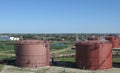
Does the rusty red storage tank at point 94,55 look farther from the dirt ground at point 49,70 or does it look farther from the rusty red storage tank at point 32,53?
the rusty red storage tank at point 32,53

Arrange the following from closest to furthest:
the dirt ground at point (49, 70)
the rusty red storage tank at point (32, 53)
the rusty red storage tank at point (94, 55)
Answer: the dirt ground at point (49, 70), the rusty red storage tank at point (94, 55), the rusty red storage tank at point (32, 53)

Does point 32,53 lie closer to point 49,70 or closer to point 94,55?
point 49,70

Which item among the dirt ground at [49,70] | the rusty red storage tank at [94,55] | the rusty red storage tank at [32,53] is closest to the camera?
the dirt ground at [49,70]

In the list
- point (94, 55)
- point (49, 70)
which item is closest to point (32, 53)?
point (49, 70)

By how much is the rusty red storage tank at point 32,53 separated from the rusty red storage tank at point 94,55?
545cm

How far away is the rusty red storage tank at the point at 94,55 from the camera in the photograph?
36.2 m

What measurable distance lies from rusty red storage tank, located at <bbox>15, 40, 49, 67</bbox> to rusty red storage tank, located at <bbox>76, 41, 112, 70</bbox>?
17.9ft

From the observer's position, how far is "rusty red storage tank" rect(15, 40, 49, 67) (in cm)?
3791

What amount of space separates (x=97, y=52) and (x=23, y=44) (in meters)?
10.7

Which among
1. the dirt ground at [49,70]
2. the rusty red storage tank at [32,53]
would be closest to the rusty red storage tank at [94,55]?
the dirt ground at [49,70]

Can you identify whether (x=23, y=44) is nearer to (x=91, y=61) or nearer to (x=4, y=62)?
(x=4, y=62)

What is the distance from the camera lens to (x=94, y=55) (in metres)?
36.2

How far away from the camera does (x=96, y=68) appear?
36406 millimetres

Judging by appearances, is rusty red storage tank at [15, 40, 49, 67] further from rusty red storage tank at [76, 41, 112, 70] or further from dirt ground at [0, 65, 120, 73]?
rusty red storage tank at [76, 41, 112, 70]
